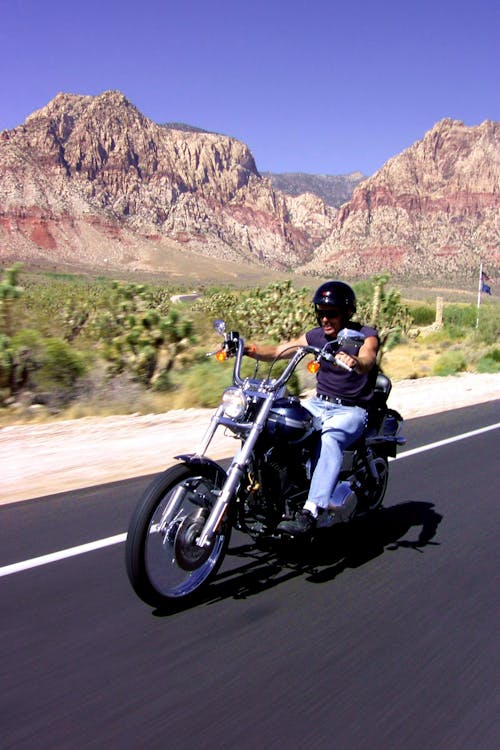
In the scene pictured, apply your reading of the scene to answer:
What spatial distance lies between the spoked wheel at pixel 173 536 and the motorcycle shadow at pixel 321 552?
145 mm

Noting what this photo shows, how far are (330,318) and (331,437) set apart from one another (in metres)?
0.85

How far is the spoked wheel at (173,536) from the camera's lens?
163 inches

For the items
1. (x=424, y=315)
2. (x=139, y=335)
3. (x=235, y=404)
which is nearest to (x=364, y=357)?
(x=235, y=404)

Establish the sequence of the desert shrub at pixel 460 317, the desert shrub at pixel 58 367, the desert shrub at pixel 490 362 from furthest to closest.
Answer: the desert shrub at pixel 460 317 → the desert shrub at pixel 490 362 → the desert shrub at pixel 58 367

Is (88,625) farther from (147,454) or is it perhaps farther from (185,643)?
(147,454)

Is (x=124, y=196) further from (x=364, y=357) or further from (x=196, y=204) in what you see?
(x=364, y=357)

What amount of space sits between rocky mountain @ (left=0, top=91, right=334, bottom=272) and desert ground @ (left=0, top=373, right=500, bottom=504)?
380 ft

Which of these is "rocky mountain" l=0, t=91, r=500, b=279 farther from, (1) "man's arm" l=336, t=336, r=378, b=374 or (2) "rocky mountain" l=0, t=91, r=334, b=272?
(1) "man's arm" l=336, t=336, r=378, b=374

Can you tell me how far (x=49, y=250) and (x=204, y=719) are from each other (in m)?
129

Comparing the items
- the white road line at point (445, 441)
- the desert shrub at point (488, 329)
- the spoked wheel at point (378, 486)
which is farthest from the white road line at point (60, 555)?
the desert shrub at point (488, 329)

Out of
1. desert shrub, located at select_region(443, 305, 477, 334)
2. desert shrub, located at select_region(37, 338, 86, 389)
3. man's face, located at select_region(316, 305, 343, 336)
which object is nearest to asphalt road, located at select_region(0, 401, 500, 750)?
man's face, located at select_region(316, 305, 343, 336)

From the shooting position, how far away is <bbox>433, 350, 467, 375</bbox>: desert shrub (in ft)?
66.4

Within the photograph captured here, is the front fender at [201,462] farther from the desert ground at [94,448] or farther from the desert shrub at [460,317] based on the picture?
the desert shrub at [460,317]

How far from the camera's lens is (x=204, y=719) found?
334 cm
